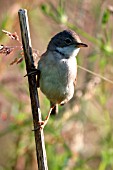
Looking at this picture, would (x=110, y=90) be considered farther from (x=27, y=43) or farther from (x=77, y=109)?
(x=27, y=43)

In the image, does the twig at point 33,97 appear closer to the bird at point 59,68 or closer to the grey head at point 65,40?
the bird at point 59,68

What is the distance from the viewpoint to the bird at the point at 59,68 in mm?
4801

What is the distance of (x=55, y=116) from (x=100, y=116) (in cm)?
71

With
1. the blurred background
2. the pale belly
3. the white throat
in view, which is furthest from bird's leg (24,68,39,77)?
the blurred background

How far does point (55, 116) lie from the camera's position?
5.66 m

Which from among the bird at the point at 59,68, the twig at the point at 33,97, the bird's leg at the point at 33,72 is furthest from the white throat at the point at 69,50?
the twig at the point at 33,97

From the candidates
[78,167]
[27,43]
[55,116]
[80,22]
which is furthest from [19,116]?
[27,43]

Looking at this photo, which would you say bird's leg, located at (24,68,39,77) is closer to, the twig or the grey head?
the twig

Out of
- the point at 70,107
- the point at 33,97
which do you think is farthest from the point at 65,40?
the point at 33,97

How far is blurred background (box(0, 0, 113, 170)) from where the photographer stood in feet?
18.2

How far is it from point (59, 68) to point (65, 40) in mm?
361

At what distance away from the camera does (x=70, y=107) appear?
557 cm

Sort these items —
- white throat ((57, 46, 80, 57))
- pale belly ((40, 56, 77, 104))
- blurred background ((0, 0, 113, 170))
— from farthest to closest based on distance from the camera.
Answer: blurred background ((0, 0, 113, 170)), white throat ((57, 46, 80, 57)), pale belly ((40, 56, 77, 104))

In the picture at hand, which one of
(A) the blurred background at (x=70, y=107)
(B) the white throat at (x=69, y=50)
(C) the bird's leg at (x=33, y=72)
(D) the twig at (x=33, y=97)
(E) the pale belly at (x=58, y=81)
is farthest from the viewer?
(A) the blurred background at (x=70, y=107)
